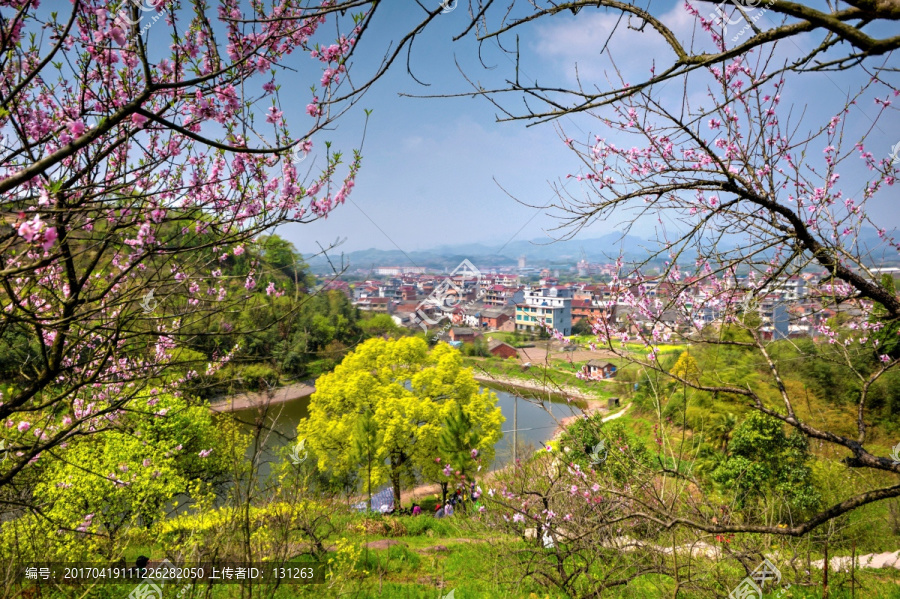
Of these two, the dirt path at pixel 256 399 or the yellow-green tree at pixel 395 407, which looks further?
the yellow-green tree at pixel 395 407

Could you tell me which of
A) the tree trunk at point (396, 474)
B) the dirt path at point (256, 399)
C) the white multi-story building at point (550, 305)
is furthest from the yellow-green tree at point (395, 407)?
the white multi-story building at point (550, 305)

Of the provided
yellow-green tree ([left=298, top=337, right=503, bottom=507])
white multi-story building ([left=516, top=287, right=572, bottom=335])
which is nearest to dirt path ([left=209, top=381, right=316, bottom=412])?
yellow-green tree ([left=298, top=337, right=503, bottom=507])

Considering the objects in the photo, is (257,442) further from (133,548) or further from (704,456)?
(704,456)

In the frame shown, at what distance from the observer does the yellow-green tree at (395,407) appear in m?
11.3

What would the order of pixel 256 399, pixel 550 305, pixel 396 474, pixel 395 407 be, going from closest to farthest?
pixel 256 399, pixel 395 407, pixel 396 474, pixel 550 305

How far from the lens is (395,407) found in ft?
37.6

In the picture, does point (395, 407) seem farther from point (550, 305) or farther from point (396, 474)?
point (550, 305)

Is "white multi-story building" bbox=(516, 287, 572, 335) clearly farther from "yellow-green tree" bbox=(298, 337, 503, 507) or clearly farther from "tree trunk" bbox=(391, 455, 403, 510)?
"tree trunk" bbox=(391, 455, 403, 510)

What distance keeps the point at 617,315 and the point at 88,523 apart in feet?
24.2

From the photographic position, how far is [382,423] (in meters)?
11.2

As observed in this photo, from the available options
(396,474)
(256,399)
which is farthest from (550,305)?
(256,399)

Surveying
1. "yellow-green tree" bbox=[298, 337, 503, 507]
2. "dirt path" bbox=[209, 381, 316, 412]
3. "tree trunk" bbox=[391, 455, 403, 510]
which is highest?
"dirt path" bbox=[209, 381, 316, 412]

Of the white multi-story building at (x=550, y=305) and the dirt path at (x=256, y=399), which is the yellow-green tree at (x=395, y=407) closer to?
the dirt path at (x=256, y=399)

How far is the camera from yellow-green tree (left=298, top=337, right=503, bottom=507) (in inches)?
444
